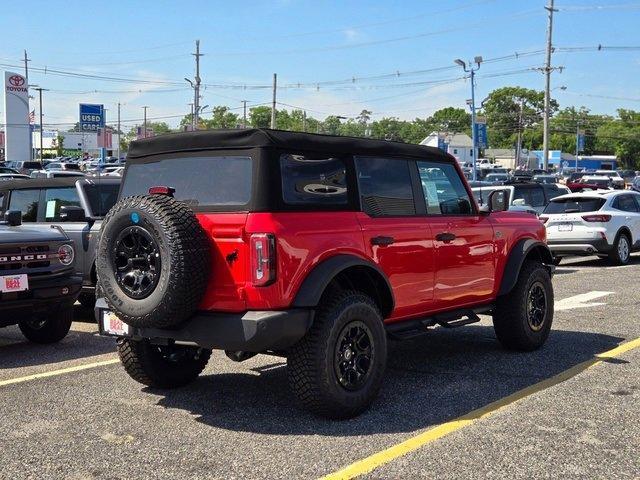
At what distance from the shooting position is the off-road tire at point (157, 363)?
5750mm

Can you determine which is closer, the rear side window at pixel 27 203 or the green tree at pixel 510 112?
the rear side window at pixel 27 203

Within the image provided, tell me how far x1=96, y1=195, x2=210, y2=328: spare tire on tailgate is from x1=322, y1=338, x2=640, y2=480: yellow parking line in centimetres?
145

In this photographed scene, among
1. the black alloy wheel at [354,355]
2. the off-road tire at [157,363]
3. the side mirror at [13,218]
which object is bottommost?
the off-road tire at [157,363]

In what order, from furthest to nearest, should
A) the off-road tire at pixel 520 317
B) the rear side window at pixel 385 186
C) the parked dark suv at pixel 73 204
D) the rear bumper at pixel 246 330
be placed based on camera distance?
the parked dark suv at pixel 73 204 → the off-road tire at pixel 520 317 → the rear side window at pixel 385 186 → the rear bumper at pixel 246 330

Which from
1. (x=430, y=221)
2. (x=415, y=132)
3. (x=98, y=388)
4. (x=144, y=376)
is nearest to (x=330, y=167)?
(x=430, y=221)

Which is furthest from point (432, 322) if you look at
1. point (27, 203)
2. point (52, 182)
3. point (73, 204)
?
point (27, 203)

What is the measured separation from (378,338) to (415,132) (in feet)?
Answer: 535

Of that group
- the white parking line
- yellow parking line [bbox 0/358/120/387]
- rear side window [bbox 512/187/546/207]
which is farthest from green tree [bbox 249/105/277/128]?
yellow parking line [bbox 0/358/120/387]

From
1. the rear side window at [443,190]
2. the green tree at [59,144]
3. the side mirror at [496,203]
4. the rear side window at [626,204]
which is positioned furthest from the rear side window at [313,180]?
the green tree at [59,144]

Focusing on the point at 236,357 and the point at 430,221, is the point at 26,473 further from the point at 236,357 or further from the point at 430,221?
the point at 430,221

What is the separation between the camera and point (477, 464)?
4.27 metres

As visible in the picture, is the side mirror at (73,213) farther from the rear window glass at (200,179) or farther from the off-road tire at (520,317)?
the off-road tire at (520,317)

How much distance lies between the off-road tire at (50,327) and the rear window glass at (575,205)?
11382 millimetres

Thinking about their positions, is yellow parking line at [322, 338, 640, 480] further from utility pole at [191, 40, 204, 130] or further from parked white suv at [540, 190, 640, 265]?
utility pole at [191, 40, 204, 130]
